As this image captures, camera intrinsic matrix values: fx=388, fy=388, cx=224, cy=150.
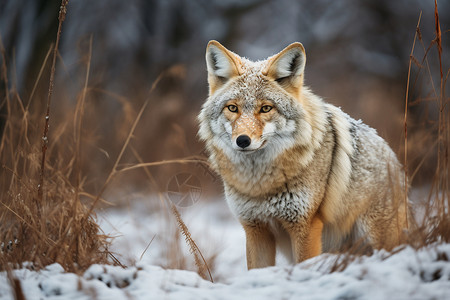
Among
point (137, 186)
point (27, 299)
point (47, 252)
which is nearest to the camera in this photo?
point (27, 299)

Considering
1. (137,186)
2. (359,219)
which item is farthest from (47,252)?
(137,186)

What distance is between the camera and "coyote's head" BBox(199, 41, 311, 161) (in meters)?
2.94

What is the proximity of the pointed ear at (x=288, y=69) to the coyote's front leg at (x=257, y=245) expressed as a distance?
1.16 meters

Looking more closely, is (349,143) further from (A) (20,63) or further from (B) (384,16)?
(A) (20,63)

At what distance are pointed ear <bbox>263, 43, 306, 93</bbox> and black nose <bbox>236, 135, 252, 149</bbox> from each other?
684mm

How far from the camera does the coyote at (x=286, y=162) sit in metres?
2.96

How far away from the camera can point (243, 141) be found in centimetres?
272

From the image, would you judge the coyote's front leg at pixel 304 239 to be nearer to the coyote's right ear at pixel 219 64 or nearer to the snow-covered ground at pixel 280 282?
the snow-covered ground at pixel 280 282

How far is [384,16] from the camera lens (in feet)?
36.1

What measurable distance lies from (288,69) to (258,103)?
42 cm

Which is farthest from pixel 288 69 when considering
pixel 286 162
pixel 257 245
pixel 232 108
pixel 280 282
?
pixel 280 282

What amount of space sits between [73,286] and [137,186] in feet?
20.4

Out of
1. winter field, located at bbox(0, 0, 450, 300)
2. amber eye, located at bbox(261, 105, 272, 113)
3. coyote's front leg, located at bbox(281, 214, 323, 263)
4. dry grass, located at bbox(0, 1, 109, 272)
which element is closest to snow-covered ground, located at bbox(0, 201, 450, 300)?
winter field, located at bbox(0, 0, 450, 300)

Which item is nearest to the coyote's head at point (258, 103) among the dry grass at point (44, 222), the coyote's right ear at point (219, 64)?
the coyote's right ear at point (219, 64)
